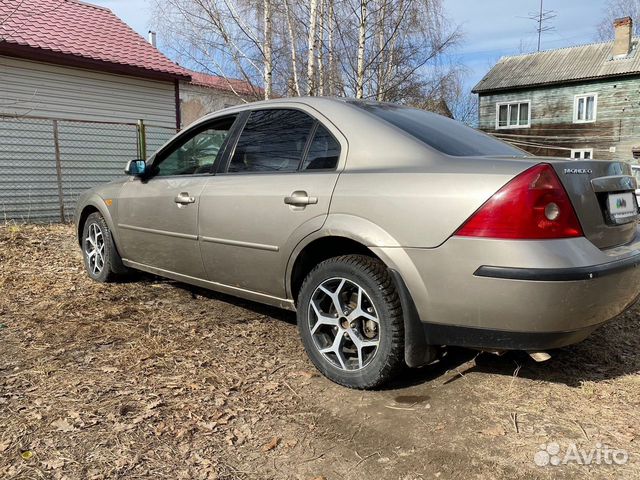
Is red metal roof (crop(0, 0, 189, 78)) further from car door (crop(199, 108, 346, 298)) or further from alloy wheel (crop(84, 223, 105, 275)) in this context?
car door (crop(199, 108, 346, 298))

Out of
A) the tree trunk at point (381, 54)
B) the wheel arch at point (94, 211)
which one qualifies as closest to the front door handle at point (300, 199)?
the wheel arch at point (94, 211)

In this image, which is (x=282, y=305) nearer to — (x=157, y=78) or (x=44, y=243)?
(x=44, y=243)

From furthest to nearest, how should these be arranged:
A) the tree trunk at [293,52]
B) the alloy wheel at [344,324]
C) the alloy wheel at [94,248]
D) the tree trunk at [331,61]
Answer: the tree trunk at [331,61], the tree trunk at [293,52], the alloy wheel at [94,248], the alloy wheel at [344,324]

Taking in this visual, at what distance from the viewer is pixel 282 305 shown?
3248 mm

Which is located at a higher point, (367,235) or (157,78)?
(157,78)

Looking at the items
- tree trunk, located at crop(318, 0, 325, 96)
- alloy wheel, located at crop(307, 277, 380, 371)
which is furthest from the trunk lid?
tree trunk, located at crop(318, 0, 325, 96)

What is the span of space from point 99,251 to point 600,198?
4252 mm

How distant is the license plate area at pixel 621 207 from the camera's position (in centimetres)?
258

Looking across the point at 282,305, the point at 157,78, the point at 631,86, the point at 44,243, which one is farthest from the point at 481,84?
the point at 282,305

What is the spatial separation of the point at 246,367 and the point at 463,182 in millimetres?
1700

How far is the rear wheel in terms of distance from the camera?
4.73 m

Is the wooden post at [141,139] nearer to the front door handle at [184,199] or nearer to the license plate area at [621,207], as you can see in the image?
the front door handle at [184,199]

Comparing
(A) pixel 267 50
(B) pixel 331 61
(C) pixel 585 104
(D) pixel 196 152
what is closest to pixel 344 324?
(D) pixel 196 152

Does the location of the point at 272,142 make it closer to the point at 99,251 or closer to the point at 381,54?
the point at 99,251
